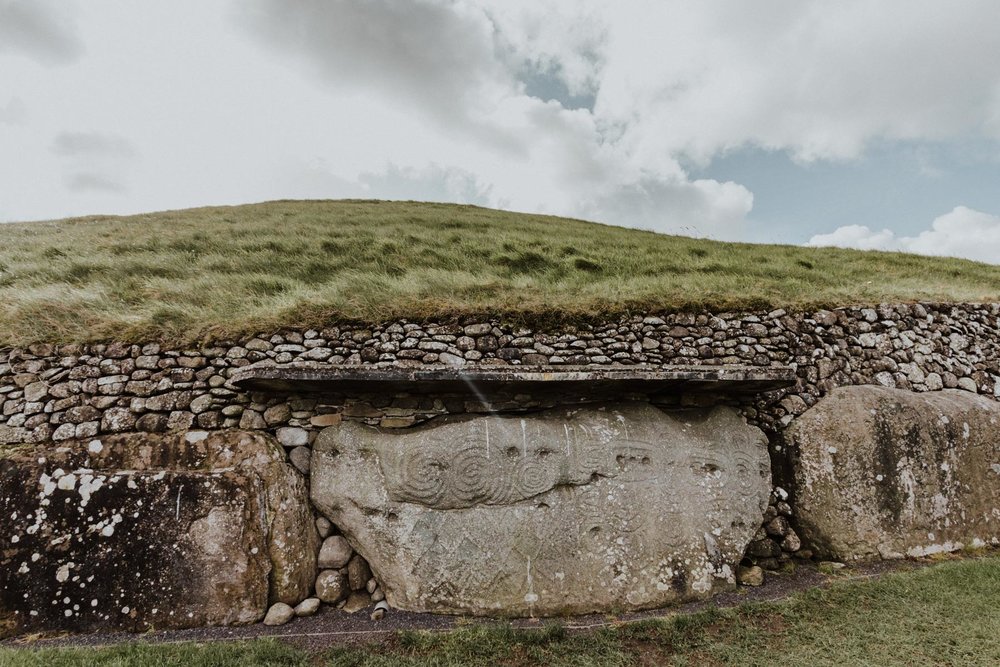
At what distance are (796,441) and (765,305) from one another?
6.53 feet

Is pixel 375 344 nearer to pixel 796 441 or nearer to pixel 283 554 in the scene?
pixel 283 554

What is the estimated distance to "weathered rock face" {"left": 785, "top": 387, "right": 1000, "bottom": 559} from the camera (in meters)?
5.88

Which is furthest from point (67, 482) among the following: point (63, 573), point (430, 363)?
point (430, 363)

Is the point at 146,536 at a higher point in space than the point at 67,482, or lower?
lower

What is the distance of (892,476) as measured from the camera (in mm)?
5973

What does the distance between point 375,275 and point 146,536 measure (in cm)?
515

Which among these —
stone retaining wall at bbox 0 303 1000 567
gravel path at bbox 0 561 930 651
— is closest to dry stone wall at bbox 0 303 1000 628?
stone retaining wall at bbox 0 303 1000 567

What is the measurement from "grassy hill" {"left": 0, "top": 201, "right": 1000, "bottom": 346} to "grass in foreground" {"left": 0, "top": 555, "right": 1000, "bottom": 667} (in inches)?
131

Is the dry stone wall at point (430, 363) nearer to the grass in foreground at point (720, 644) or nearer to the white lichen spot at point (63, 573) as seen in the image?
the grass in foreground at point (720, 644)

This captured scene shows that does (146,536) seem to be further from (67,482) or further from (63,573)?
(67,482)

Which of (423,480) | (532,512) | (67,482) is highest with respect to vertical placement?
(67,482)

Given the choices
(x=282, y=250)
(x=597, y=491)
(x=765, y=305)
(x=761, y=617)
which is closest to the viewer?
(x=761, y=617)

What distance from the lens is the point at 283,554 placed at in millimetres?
5070

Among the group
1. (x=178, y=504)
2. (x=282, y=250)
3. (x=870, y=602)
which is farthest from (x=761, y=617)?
(x=282, y=250)
